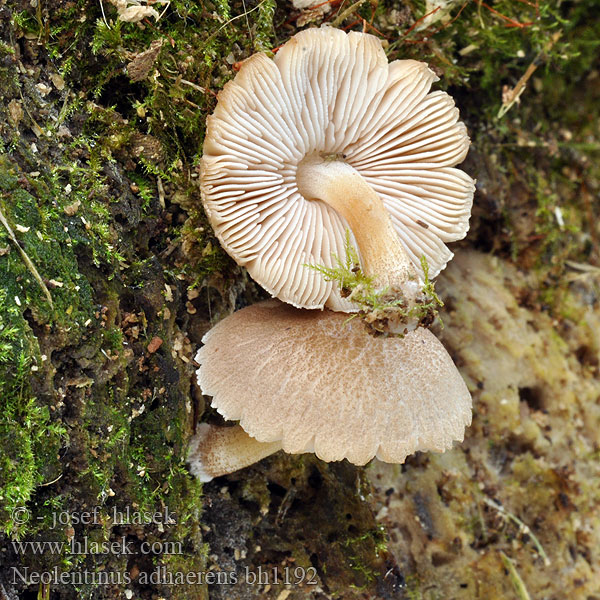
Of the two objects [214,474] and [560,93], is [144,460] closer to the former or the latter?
[214,474]

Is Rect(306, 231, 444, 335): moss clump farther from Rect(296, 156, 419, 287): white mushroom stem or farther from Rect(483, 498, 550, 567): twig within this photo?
Rect(483, 498, 550, 567): twig

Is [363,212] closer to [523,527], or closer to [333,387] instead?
[333,387]

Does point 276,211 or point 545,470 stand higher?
point 276,211

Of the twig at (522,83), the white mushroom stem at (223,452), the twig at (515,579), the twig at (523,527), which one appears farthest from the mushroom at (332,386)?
the twig at (522,83)

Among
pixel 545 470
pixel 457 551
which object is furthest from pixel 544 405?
pixel 457 551

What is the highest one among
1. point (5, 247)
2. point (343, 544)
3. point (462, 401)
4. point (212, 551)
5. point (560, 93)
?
point (5, 247)

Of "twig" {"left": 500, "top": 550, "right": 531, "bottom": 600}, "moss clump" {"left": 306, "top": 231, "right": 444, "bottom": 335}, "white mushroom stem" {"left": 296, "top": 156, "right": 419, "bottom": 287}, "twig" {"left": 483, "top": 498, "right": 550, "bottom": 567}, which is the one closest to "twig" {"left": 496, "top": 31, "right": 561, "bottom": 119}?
"white mushroom stem" {"left": 296, "top": 156, "right": 419, "bottom": 287}

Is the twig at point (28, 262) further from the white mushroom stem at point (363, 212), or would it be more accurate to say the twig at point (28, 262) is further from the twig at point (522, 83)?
the twig at point (522, 83)

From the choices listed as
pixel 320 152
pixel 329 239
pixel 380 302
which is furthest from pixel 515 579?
pixel 320 152
